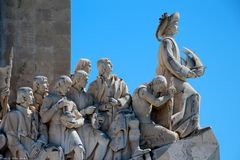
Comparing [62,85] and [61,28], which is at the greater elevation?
[61,28]

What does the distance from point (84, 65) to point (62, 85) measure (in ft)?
2.17

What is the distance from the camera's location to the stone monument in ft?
69.5

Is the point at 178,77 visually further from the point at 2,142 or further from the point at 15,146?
the point at 2,142

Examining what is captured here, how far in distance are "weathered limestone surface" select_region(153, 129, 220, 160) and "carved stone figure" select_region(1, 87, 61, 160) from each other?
6.07ft

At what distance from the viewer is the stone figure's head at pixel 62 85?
21.5m

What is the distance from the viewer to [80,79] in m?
21.7

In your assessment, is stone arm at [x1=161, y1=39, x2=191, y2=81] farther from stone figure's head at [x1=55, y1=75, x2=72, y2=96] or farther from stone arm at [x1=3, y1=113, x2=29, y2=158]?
stone arm at [x1=3, y1=113, x2=29, y2=158]

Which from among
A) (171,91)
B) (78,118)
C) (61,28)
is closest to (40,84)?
(78,118)

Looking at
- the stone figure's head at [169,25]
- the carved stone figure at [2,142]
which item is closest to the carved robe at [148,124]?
the stone figure's head at [169,25]

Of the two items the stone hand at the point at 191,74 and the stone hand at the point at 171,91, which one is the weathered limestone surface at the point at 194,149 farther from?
the stone hand at the point at 191,74

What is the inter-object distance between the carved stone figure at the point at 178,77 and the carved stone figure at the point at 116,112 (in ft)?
2.59

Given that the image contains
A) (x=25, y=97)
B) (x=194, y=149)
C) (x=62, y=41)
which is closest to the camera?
(x=25, y=97)

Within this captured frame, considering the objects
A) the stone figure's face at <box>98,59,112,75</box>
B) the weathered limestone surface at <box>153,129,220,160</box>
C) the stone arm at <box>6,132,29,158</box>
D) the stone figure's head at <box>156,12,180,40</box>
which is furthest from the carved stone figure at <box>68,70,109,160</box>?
the stone figure's head at <box>156,12,180,40</box>

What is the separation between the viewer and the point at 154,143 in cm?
2166
